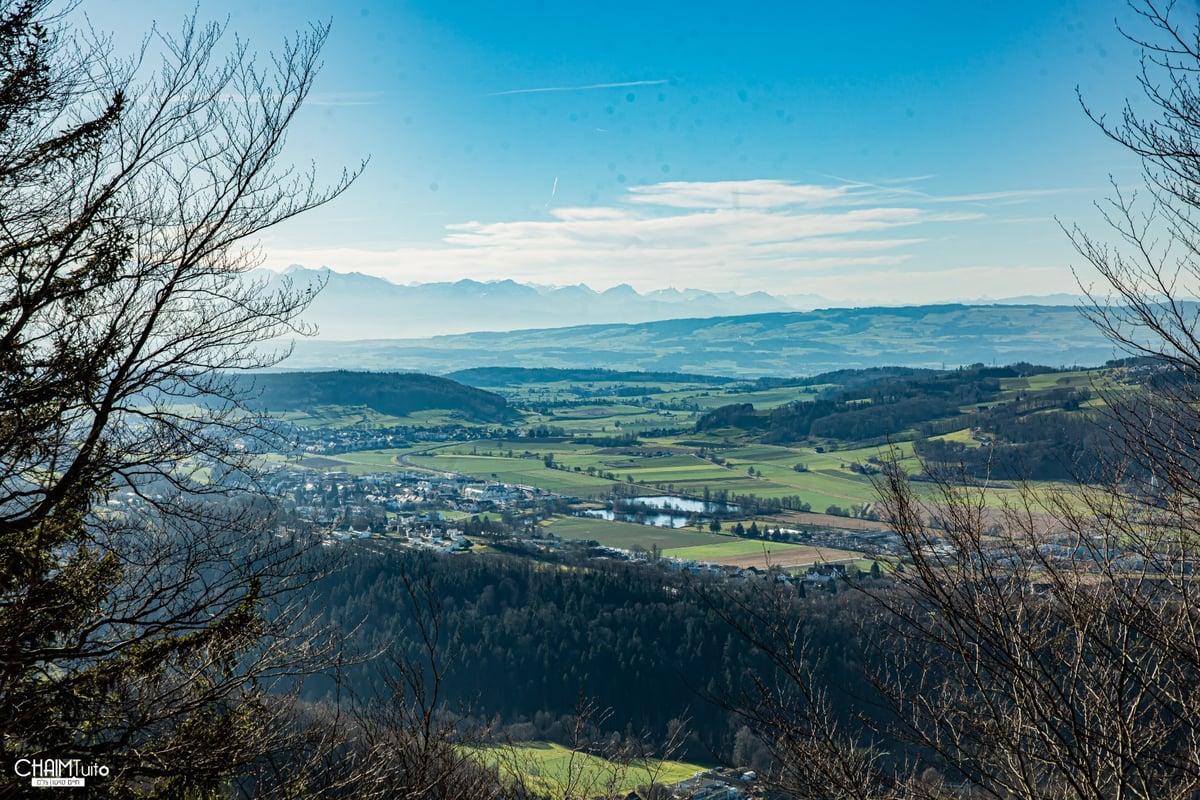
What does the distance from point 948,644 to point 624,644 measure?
86.8 ft

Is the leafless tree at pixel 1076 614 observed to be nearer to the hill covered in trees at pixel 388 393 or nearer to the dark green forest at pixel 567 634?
the dark green forest at pixel 567 634

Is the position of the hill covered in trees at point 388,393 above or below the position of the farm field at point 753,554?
above

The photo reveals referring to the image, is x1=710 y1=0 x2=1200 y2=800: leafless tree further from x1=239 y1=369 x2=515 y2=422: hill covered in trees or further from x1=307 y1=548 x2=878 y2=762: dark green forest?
x1=239 y1=369 x2=515 y2=422: hill covered in trees

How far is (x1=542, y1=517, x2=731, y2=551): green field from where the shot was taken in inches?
1588

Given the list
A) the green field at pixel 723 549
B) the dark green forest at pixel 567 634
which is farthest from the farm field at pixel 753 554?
the dark green forest at pixel 567 634

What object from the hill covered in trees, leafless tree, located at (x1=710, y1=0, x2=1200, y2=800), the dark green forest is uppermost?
leafless tree, located at (x1=710, y1=0, x2=1200, y2=800)

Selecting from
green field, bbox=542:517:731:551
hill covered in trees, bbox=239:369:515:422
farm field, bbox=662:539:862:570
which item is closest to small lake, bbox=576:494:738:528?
green field, bbox=542:517:731:551

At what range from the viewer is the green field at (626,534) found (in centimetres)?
4034

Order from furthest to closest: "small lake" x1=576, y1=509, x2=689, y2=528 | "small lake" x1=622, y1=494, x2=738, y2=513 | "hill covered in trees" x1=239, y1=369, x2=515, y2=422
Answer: "hill covered in trees" x1=239, y1=369, x2=515, y2=422, "small lake" x1=622, y1=494, x2=738, y2=513, "small lake" x1=576, y1=509, x2=689, y2=528

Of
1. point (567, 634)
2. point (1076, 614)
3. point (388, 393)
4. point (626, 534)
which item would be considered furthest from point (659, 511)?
point (388, 393)

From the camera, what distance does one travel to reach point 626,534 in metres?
42.8

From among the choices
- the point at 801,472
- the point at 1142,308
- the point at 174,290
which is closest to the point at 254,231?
the point at 174,290

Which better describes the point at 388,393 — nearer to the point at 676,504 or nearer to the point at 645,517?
the point at 676,504

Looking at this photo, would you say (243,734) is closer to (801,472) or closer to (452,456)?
(801,472)
